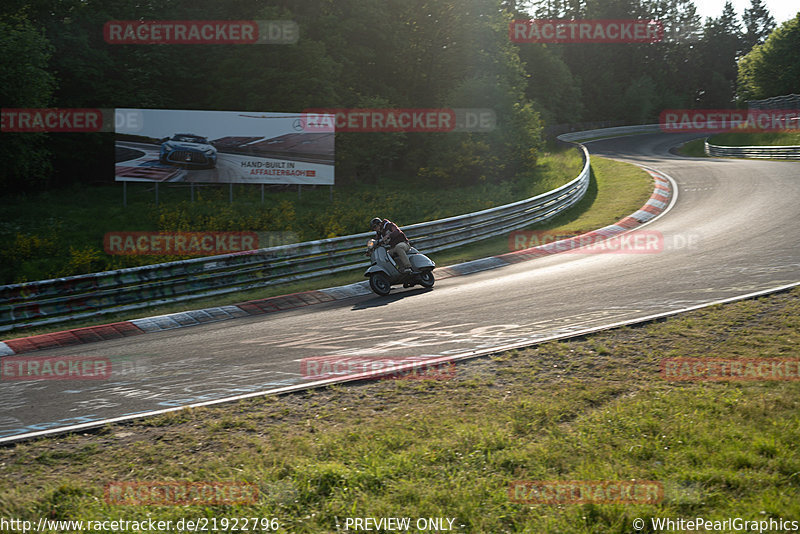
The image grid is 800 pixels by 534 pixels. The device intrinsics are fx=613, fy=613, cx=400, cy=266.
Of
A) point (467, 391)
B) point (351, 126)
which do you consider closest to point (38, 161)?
point (351, 126)

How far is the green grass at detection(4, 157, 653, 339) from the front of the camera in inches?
505

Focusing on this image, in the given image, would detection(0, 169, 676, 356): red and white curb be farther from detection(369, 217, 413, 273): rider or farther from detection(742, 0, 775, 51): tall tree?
detection(742, 0, 775, 51): tall tree

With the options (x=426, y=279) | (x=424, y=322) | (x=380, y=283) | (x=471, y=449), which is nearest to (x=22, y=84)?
(x=380, y=283)

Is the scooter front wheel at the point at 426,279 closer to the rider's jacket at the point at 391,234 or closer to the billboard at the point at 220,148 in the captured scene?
the rider's jacket at the point at 391,234

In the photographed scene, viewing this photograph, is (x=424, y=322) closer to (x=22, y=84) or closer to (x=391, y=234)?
(x=391, y=234)

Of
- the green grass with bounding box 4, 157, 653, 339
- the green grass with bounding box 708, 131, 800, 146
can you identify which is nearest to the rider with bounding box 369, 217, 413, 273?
the green grass with bounding box 4, 157, 653, 339

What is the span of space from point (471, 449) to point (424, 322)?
15.2 ft

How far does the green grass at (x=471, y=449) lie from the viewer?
13.7 ft

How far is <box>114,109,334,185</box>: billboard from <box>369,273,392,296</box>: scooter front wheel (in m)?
10.7

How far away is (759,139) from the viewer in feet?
129

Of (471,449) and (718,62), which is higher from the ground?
(718,62)

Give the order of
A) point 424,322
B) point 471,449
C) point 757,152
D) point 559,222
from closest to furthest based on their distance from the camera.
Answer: point 471,449 < point 424,322 < point 559,222 < point 757,152

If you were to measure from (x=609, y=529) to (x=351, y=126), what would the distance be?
27990mm

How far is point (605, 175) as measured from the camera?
29.6 m
